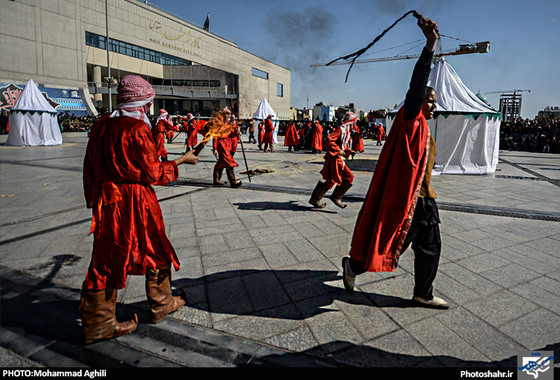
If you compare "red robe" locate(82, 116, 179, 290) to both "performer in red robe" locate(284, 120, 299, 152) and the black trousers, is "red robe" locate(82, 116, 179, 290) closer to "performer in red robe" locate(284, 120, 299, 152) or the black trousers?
the black trousers

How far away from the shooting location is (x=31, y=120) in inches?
656

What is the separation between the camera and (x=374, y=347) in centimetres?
215

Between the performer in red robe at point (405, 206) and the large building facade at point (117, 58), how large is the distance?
80.0ft

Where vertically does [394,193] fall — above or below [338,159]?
below

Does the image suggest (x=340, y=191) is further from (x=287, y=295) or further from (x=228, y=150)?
(x=287, y=295)

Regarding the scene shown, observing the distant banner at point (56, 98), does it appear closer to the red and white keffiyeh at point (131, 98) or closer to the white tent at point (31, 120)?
the white tent at point (31, 120)

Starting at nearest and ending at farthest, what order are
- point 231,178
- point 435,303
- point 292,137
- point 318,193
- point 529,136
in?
point 435,303
point 318,193
point 231,178
point 292,137
point 529,136

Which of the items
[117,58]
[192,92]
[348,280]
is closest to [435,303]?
[348,280]

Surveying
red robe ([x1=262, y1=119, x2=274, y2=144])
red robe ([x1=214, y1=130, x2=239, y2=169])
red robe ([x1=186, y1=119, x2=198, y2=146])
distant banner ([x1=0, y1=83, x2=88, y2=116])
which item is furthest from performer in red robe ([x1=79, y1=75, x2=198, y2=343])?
distant banner ([x1=0, y1=83, x2=88, y2=116])

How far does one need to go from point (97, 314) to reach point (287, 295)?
1.39 metres

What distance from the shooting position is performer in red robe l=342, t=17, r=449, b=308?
2.35 metres

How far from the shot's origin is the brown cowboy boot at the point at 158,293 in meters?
2.37

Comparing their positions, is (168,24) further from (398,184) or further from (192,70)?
(398,184)

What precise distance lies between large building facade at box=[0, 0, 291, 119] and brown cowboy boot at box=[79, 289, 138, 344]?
24411mm
